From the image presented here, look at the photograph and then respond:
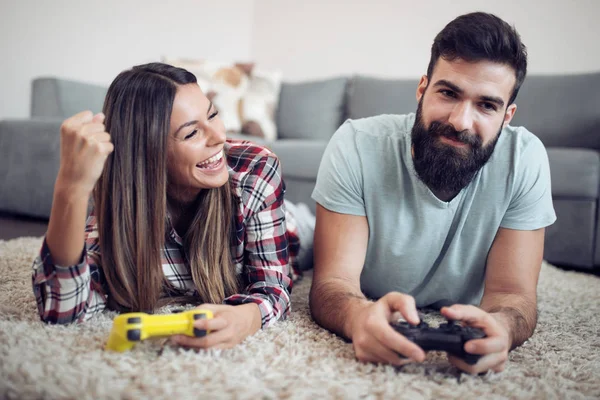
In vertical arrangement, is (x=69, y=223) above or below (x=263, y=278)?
above

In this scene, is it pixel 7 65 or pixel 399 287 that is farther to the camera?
pixel 7 65

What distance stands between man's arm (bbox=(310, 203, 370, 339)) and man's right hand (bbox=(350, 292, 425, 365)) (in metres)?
0.09

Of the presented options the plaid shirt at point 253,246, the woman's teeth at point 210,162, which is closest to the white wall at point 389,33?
the plaid shirt at point 253,246

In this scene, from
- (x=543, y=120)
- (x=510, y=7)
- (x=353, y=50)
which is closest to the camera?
(x=543, y=120)

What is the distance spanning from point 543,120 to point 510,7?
2.54 ft

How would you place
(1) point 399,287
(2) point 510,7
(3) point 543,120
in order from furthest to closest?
(2) point 510,7, (3) point 543,120, (1) point 399,287

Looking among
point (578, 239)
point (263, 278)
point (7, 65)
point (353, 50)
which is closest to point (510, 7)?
point (353, 50)

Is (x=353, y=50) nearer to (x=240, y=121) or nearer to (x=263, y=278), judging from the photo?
(x=240, y=121)

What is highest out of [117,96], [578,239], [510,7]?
[510,7]

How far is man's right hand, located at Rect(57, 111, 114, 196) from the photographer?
756 mm

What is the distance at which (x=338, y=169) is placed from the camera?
1.08 m

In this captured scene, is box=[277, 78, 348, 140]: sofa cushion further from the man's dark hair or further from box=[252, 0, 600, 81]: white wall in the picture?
the man's dark hair

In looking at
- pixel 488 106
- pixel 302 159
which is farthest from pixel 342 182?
pixel 302 159

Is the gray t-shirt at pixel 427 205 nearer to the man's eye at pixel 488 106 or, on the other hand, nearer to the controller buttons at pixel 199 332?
the man's eye at pixel 488 106
